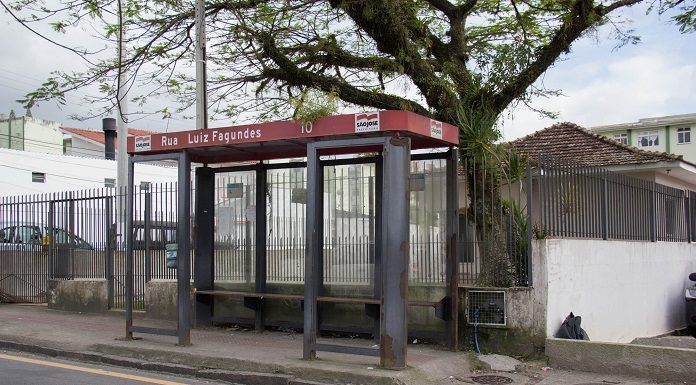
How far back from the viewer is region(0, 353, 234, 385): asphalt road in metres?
7.59

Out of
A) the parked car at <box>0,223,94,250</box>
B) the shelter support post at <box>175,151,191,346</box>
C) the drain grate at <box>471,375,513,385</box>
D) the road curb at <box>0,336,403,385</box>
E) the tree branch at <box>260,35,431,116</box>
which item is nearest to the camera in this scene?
the road curb at <box>0,336,403,385</box>

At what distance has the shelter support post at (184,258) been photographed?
9.16m

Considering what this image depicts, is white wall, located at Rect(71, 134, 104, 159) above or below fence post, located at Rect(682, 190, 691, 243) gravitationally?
above

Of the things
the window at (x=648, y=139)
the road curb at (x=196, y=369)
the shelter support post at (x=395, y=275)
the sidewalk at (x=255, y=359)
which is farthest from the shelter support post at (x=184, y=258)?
the window at (x=648, y=139)

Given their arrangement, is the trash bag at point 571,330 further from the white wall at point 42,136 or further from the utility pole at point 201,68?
the white wall at point 42,136

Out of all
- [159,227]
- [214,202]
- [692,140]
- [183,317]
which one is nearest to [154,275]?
[159,227]

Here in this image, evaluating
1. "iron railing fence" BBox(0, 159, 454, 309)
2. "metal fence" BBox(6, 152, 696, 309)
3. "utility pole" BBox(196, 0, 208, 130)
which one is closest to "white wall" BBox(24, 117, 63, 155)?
"iron railing fence" BBox(0, 159, 454, 309)

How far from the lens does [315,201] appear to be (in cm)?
822

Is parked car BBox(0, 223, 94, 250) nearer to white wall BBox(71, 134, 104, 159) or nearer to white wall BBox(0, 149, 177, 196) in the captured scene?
→ white wall BBox(0, 149, 177, 196)

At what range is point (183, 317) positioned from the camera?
915 centimetres

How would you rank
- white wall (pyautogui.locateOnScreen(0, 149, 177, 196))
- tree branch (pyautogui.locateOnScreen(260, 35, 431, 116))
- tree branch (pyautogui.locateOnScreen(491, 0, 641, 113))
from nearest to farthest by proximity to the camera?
tree branch (pyautogui.locateOnScreen(491, 0, 641, 113))
tree branch (pyautogui.locateOnScreen(260, 35, 431, 116))
white wall (pyautogui.locateOnScreen(0, 149, 177, 196))

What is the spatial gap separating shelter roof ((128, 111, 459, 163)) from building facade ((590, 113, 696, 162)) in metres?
40.0

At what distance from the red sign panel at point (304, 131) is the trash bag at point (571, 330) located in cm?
276

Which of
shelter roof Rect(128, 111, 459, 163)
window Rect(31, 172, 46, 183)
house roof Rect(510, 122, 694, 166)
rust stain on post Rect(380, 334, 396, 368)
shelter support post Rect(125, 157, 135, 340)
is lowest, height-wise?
rust stain on post Rect(380, 334, 396, 368)
